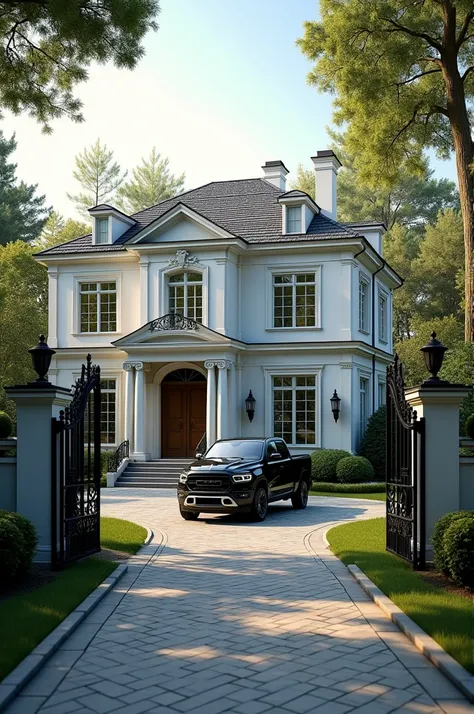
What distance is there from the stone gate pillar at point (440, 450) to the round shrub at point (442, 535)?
66 centimetres

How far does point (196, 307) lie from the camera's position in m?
29.5

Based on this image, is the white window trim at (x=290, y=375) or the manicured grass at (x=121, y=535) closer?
the manicured grass at (x=121, y=535)

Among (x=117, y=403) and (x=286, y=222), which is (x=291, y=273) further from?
(x=117, y=403)

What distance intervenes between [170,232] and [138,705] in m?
24.9

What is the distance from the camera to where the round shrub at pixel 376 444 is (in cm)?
2816

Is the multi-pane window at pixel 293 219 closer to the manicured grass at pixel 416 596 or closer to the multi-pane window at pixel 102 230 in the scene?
the multi-pane window at pixel 102 230

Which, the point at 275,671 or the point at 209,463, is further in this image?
the point at 209,463

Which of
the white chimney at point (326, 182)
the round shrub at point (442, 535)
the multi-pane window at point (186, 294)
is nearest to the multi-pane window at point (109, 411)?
the multi-pane window at point (186, 294)

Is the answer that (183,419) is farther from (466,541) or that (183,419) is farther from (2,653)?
(2,653)

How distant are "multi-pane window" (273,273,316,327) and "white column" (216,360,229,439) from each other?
3.07 meters

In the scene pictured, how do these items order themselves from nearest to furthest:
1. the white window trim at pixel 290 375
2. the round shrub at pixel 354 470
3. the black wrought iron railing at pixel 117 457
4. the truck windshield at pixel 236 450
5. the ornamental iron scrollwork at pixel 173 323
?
the truck windshield at pixel 236 450 < the round shrub at pixel 354 470 < the black wrought iron railing at pixel 117 457 < the ornamental iron scrollwork at pixel 173 323 < the white window trim at pixel 290 375

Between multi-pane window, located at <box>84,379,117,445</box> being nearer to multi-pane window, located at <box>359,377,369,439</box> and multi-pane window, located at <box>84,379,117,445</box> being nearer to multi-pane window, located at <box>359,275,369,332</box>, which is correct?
multi-pane window, located at <box>359,377,369,439</box>

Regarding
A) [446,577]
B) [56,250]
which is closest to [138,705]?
[446,577]

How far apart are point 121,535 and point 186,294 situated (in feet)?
52.1
